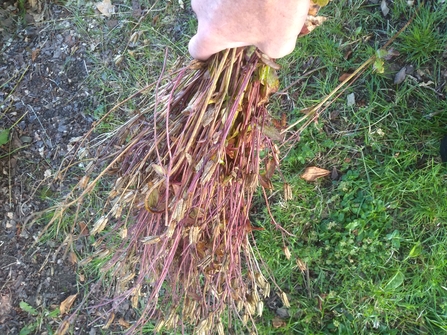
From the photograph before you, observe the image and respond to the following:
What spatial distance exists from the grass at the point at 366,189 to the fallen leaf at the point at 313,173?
2 centimetres

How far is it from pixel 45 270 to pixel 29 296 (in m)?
0.13

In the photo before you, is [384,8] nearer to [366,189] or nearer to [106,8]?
[366,189]

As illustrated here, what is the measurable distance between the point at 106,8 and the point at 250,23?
1.32 meters

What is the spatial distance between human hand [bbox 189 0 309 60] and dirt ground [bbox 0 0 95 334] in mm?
1167

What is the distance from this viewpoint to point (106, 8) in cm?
197

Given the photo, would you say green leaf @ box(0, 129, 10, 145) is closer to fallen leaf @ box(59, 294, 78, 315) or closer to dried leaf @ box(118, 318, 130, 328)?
fallen leaf @ box(59, 294, 78, 315)

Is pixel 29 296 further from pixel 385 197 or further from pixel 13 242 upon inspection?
pixel 385 197

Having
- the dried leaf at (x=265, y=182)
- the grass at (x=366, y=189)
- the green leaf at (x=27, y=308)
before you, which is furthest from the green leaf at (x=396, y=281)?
the green leaf at (x=27, y=308)

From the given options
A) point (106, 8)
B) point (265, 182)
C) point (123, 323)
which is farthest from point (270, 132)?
point (106, 8)

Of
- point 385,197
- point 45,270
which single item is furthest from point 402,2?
point 45,270

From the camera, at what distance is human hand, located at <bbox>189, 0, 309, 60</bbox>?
2.77ft

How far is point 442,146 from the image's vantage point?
1544 millimetres

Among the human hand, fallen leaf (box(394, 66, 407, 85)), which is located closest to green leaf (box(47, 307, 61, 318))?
the human hand

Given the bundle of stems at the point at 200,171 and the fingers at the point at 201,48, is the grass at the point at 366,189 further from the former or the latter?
the fingers at the point at 201,48
